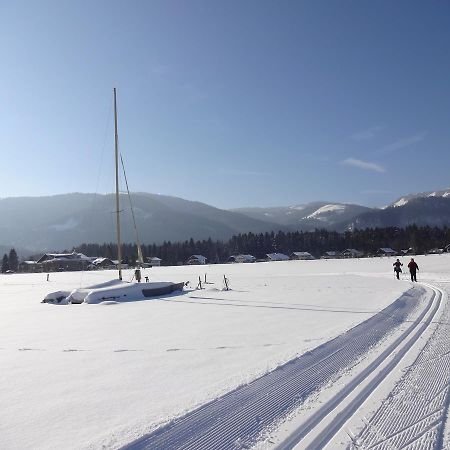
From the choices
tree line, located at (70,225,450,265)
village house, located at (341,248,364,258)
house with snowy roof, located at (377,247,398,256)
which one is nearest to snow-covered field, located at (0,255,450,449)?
house with snowy roof, located at (377,247,398,256)

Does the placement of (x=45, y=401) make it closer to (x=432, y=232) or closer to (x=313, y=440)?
(x=313, y=440)

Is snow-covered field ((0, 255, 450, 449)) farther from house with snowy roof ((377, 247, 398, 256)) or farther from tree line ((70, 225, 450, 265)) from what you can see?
tree line ((70, 225, 450, 265))

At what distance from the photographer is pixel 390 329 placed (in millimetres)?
10625

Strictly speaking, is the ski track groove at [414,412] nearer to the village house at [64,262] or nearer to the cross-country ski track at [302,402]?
the cross-country ski track at [302,402]

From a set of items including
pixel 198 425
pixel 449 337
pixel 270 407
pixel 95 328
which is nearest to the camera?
pixel 198 425

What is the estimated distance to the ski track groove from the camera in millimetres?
4426

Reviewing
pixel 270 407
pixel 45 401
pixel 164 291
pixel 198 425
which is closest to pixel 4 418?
pixel 45 401

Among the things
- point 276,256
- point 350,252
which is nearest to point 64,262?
point 276,256

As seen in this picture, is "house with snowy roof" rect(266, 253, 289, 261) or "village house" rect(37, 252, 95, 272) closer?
"village house" rect(37, 252, 95, 272)

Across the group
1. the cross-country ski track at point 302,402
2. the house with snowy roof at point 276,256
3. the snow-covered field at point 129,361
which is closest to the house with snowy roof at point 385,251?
the house with snowy roof at point 276,256

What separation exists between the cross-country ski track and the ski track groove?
0.04 feet

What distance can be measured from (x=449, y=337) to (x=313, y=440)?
6558mm

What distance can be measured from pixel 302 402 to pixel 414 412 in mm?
1377

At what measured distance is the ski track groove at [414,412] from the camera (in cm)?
443
